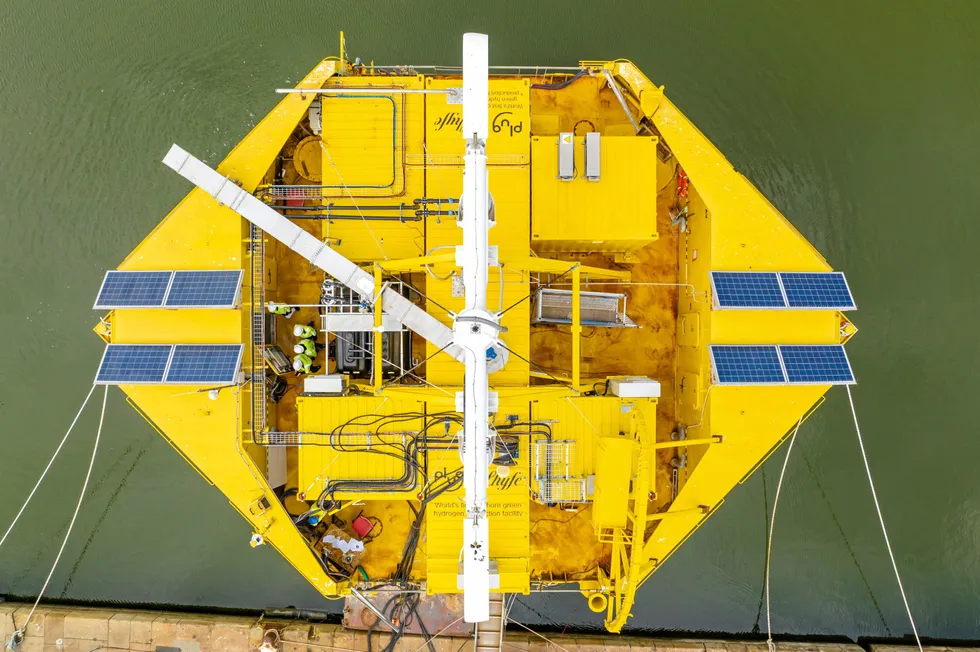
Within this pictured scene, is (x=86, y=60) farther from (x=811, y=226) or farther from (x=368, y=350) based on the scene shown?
(x=811, y=226)

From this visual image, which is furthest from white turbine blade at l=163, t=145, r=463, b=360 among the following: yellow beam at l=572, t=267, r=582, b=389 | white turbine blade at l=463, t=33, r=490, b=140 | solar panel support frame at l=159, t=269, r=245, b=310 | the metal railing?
white turbine blade at l=463, t=33, r=490, b=140

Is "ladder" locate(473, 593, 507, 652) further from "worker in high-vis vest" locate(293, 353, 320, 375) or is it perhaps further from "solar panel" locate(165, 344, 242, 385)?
"solar panel" locate(165, 344, 242, 385)

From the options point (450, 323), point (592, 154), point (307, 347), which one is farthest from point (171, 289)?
point (592, 154)

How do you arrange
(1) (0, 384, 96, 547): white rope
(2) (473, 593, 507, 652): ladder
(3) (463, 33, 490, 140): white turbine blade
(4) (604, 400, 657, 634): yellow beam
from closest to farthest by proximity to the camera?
(3) (463, 33, 490, 140): white turbine blade < (4) (604, 400, 657, 634): yellow beam < (2) (473, 593, 507, 652): ladder < (1) (0, 384, 96, 547): white rope

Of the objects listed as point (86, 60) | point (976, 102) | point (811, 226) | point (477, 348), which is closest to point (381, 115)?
point (477, 348)

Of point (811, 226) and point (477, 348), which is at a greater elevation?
point (811, 226)

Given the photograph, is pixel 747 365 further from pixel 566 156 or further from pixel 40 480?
pixel 40 480

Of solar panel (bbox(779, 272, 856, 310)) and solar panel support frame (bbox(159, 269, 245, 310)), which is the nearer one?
solar panel support frame (bbox(159, 269, 245, 310))
